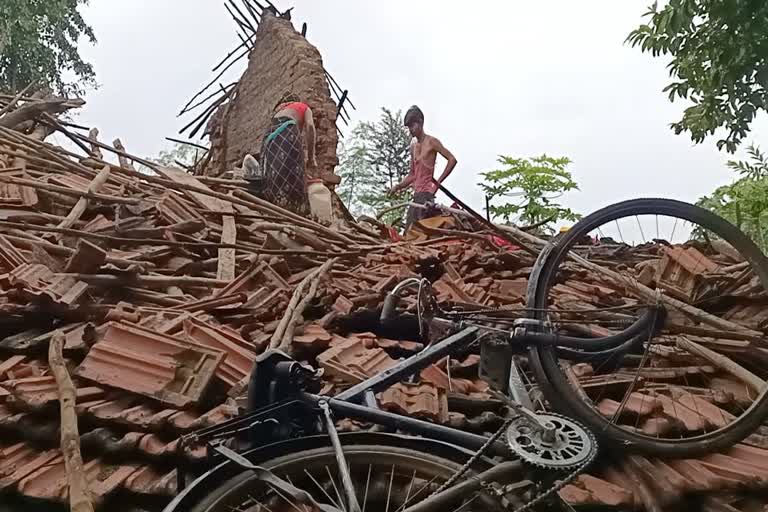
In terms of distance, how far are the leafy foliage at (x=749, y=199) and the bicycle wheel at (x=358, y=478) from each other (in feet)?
11.8

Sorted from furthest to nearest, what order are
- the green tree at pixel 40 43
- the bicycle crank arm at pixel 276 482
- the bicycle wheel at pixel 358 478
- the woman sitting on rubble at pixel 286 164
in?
the green tree at pixel 40 43
the woman sitting on rubble at pixel 286 164
the bicycle wheel at pixel 358 478
the bicycle crank arm at pixel 276 482

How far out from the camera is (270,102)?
399 inches

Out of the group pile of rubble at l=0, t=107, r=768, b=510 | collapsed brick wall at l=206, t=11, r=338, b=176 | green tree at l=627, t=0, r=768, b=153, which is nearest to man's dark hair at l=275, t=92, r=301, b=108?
collapsed brick wall at l=206, t=11, r=338, b=176

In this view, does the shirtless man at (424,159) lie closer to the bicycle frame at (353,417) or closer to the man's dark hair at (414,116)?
the man's dark hair at (414,116)

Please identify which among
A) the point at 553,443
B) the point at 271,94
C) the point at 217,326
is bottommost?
the point at 553,443

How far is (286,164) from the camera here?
6574 millimetres

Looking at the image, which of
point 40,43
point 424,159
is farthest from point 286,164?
point 40,43

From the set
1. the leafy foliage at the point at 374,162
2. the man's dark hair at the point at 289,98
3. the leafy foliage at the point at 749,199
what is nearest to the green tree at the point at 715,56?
the leafy foliage at the point at 749,199

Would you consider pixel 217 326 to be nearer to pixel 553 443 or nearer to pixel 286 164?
pixel 553 443

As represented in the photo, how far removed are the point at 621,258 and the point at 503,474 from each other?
3.41 metres

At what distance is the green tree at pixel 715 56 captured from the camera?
11.3 ft

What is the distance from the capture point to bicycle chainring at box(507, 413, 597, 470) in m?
1.64

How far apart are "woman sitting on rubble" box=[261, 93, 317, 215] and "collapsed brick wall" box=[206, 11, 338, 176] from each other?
197 centimetres

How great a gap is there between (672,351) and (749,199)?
418 centimetres
